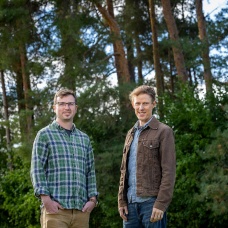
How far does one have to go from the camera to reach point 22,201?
43.4 feet

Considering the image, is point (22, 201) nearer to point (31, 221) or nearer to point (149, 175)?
point (31, 221)

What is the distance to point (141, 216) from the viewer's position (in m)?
3.83

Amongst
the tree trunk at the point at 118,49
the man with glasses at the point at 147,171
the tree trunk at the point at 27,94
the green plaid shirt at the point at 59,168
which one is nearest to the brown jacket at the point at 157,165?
the man with glasses at the point at 147,171

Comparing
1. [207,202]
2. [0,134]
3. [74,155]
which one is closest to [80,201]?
[74,155]

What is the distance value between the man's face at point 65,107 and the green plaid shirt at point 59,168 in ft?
0.25

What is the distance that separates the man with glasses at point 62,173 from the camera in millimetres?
3967

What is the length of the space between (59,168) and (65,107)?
435mm

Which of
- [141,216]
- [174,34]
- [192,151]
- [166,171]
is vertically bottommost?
[141,216]

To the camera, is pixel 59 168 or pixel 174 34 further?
pixel 174 34

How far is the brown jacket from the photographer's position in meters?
3.74

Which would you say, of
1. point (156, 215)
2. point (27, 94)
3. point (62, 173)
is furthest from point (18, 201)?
point (156, 215)

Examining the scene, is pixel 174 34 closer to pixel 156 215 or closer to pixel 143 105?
pixel 143 105

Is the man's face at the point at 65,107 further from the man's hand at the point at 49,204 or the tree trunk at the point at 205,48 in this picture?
the tree trunk at the point at 205,48

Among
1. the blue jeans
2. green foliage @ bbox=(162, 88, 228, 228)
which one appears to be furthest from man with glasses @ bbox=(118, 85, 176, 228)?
green foliage @ bbox=(162, 88, 228, 228)
